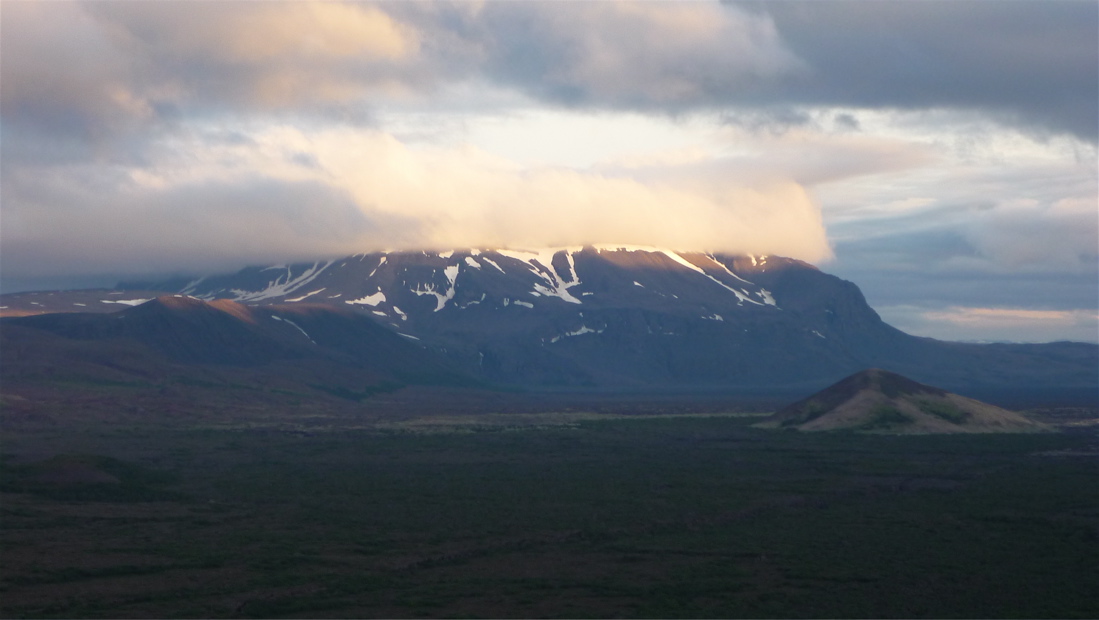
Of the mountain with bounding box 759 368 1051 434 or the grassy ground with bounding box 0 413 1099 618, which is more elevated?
the mountain with bounding box 759 368 1051 434

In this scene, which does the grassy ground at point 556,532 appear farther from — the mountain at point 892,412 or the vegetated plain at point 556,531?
the mountain at point 892,412

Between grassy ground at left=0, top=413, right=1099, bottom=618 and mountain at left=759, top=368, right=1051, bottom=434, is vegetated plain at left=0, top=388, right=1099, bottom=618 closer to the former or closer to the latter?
grassy ground at left=0, top=413, right=1099, bottom=618

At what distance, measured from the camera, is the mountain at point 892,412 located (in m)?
128

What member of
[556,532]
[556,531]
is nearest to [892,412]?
[556,531]

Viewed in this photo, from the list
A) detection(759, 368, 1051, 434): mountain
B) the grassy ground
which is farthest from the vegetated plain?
detection(759, 368, 1051, 434): mountain

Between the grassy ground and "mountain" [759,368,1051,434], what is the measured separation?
1739 cm

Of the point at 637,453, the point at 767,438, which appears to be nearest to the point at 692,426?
the point at 767,438

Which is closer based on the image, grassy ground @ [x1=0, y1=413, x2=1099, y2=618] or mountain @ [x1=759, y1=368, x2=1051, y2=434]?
grassy ground @ [x1=0, y1=413, x2=1099, y2=618]

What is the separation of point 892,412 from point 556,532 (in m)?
76.4

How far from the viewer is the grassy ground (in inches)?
1873

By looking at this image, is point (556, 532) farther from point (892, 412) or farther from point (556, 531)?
point (892, 412)

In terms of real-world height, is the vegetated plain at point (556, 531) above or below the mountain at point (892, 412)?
below

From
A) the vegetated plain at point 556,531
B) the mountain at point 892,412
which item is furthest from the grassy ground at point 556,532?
the mountain at point 892,412

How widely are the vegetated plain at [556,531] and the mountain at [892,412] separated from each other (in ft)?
55.2
